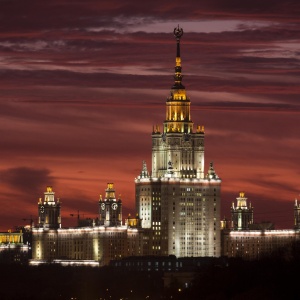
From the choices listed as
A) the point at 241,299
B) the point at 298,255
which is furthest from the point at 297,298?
the point at 298,255

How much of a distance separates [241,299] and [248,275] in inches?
800

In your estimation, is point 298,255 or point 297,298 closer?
point 297,298

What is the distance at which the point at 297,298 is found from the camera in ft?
575

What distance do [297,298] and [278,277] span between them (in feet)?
35.2

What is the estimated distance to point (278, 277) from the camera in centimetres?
18575

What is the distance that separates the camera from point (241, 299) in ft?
587

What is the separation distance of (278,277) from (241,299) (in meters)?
7.79

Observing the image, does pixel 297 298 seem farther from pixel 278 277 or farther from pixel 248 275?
pixel 248 275

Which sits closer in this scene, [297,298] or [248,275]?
[297,298]

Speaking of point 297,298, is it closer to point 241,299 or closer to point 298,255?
point 241,299

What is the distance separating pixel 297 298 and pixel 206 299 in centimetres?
1681

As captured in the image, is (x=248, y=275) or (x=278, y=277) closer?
(x=278, y=277)

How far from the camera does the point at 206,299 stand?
19025 centimetres

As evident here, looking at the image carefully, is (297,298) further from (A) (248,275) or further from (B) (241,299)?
(A) (248,275)
